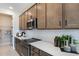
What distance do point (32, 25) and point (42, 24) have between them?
668mm

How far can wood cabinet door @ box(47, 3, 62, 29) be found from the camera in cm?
197

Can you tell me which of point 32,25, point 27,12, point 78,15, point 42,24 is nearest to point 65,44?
point 78,15

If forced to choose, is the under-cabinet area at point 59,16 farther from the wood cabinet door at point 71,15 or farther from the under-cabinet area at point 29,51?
the under-cabinet area at point 29,51

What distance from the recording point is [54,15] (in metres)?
2.15

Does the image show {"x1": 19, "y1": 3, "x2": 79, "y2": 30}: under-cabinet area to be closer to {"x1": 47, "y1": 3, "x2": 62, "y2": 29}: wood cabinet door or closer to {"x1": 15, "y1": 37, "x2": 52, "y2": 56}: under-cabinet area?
{"x1": 47, "y1": 3, "x2": 62, "y2": 29}: wood cabinet door

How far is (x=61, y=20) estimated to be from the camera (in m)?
1.91

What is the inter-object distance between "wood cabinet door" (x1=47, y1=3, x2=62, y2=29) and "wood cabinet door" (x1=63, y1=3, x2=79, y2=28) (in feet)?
0.43

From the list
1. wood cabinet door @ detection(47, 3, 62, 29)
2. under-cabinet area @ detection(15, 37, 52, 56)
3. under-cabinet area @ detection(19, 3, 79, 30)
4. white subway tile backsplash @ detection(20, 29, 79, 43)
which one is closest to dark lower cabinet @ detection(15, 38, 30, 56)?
under-cabinet area @ detection(15, 37, 52, 56)

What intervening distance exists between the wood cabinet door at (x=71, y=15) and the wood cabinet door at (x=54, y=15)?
0.13 m

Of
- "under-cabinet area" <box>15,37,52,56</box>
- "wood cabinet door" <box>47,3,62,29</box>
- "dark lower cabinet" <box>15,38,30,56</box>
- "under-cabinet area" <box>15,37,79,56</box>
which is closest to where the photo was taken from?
"under-cabinet area" <box>15,37,79,56</box>

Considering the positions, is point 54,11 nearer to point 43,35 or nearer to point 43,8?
point 43,8

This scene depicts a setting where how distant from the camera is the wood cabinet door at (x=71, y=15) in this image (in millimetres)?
1710

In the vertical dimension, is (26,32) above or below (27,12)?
below

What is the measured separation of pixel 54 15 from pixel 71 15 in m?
0.44
